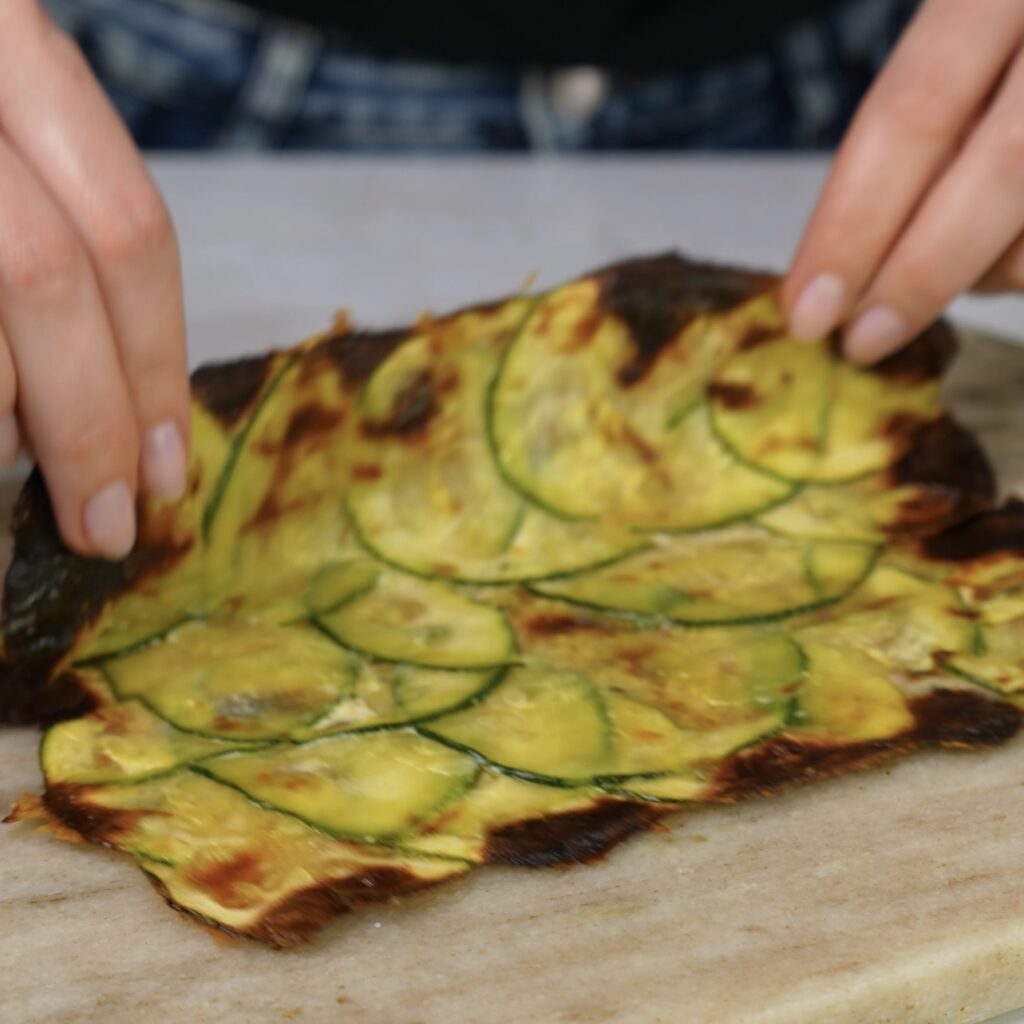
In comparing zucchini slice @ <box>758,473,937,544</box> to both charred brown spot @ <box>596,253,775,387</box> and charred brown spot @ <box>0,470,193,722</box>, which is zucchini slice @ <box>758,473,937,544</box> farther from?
charred brown spot @ <box>0,470,193,722</box>

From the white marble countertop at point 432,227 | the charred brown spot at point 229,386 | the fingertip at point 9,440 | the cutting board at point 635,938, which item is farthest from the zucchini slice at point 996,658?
the white marble countertop at point 432,227

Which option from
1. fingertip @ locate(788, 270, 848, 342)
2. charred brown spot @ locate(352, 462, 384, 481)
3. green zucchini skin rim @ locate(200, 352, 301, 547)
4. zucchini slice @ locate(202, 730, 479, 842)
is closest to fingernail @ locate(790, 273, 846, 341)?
fingertip @ locate(788, 270, 848, 342)

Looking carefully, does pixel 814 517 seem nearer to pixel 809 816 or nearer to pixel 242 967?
pixel 809 816

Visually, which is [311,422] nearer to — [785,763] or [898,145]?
[785,763]

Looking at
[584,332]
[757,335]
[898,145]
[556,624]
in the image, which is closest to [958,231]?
[898,145]

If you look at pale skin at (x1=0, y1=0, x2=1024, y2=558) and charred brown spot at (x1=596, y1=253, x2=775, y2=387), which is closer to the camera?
pale skin at (x1=0, y1=0, x2=1024, y2=558)

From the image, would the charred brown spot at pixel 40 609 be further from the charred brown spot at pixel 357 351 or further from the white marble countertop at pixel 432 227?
the white marble countertop at pixel 432 227
